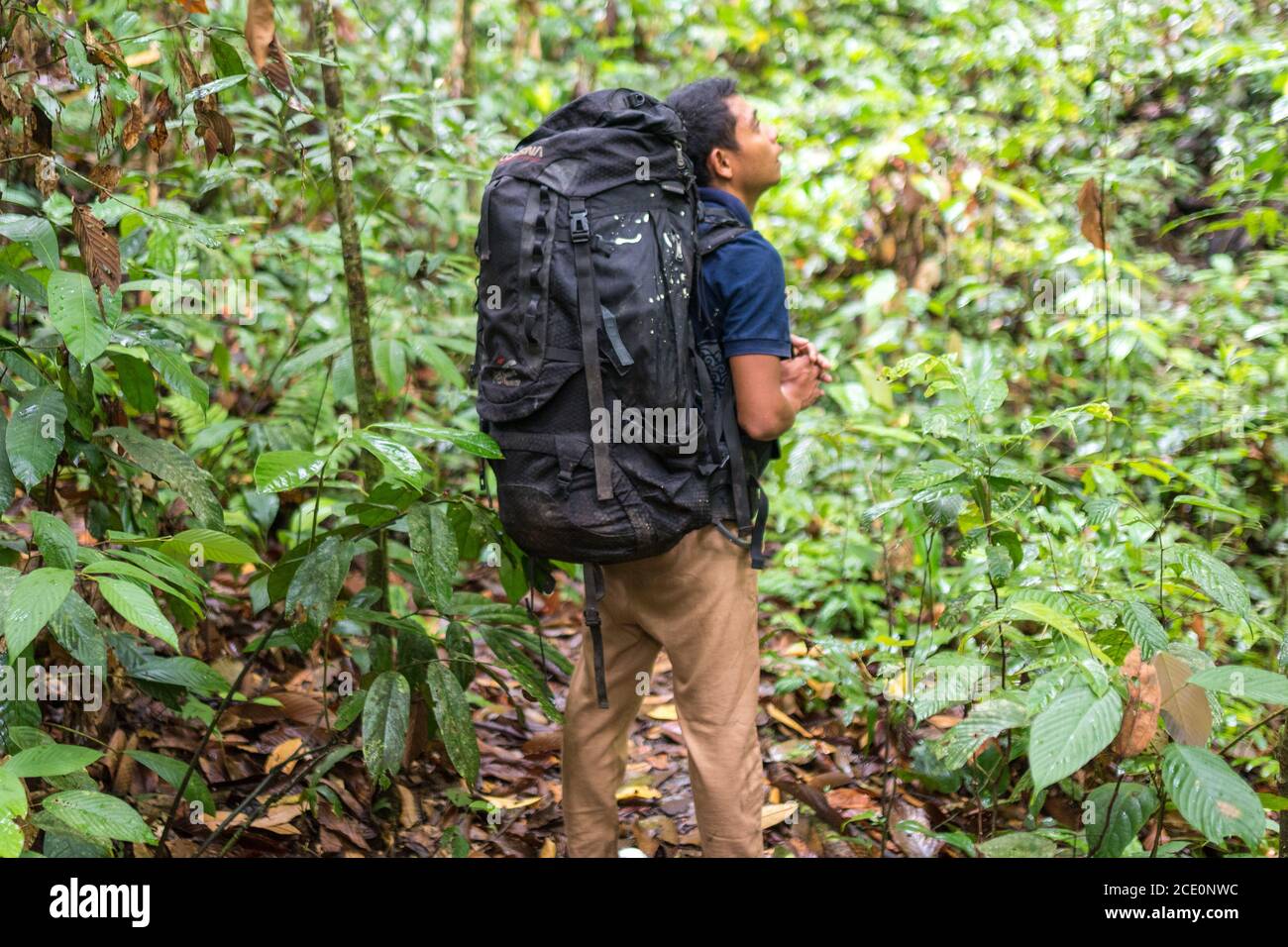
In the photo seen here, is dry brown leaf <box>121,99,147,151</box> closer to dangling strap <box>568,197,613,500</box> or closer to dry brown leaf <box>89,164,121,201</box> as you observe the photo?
dry brown leaf <box>89,164,121,201</box>

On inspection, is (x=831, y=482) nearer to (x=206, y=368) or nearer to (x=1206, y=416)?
(x=1206, y=416)

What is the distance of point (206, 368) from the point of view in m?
4.72

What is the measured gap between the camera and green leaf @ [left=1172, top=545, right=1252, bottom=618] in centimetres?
233

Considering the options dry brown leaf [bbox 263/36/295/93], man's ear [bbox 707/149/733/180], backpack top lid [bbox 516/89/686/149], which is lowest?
man's ear [bbox 707/149/733/180]

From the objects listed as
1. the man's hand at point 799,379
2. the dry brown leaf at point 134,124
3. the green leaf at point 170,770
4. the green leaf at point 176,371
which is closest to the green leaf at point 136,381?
the green leaf at point 176,371

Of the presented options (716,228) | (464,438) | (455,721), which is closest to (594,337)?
(464,438)

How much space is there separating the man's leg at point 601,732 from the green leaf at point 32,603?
4.05 ft

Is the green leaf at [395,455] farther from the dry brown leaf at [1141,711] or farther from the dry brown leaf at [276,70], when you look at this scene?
the dry brown leaf at [1141,711]

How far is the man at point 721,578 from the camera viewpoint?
2479 mm

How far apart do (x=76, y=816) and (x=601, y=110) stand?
1.76 m

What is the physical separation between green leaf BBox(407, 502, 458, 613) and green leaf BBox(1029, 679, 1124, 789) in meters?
1.36

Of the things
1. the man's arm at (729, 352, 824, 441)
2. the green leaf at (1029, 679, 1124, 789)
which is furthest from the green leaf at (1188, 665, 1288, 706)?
the man's arm at (729, 352, 824, 441)

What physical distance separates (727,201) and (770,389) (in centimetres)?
50
